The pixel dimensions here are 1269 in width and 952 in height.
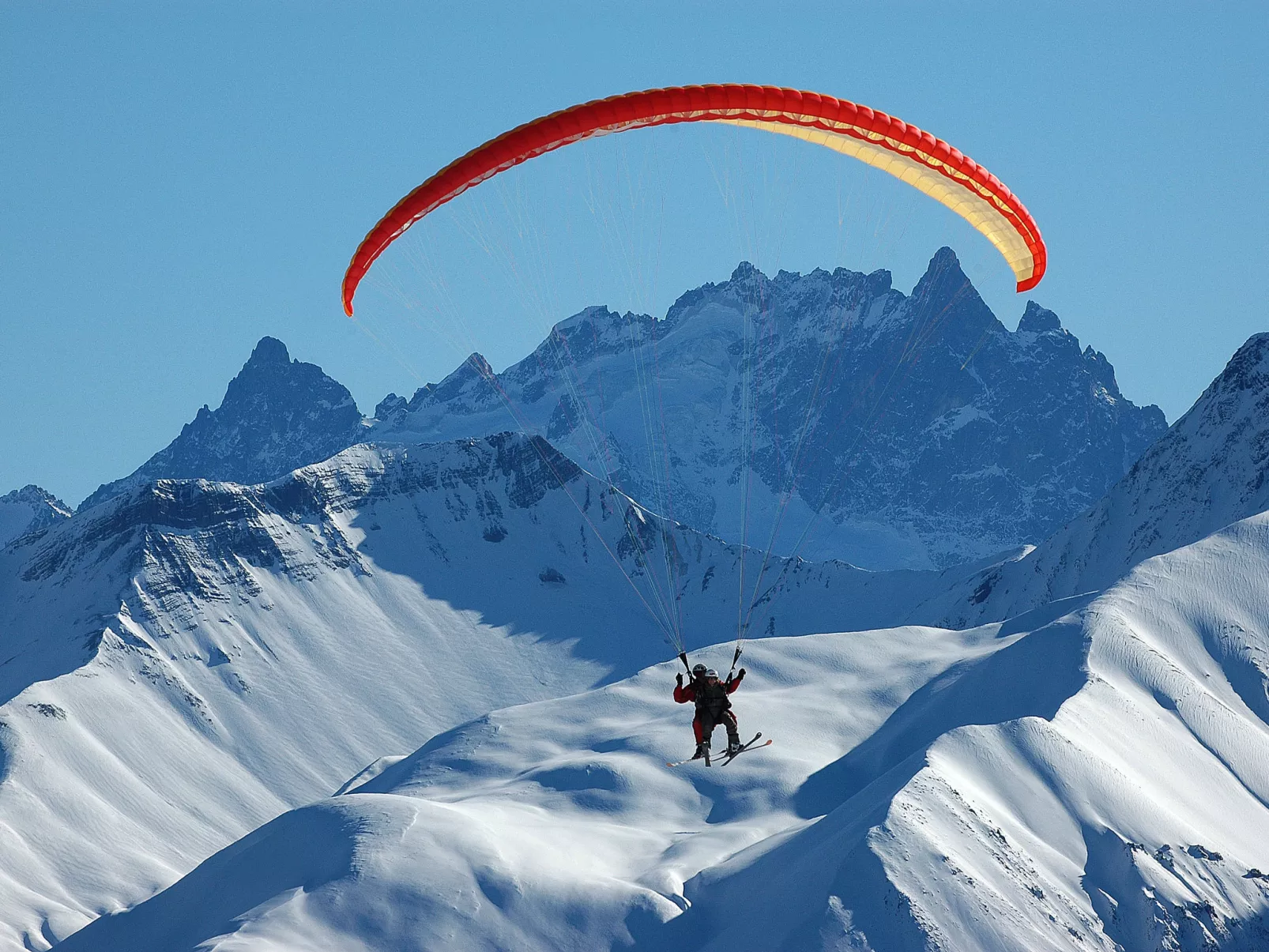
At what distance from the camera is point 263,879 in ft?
298

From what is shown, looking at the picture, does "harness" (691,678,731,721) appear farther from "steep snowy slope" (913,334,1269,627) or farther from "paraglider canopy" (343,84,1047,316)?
"steep snowy slope" (913,334,1269,627)

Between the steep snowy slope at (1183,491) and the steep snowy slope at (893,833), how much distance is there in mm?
49390

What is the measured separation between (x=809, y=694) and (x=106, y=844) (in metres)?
84.9

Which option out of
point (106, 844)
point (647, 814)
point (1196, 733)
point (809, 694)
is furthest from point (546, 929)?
point (106, 844)

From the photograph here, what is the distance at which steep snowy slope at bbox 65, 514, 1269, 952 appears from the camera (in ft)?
265

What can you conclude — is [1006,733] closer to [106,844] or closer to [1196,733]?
[1196,733]

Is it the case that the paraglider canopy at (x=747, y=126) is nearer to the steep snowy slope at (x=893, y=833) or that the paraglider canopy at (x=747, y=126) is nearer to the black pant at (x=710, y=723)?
the black pant at (x=710, y=723)

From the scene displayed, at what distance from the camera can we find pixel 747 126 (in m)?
31.7

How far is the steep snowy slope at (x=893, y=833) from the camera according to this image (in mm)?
80875

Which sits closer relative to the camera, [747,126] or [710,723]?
[710,723]

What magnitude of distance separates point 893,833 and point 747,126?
57.6 meters

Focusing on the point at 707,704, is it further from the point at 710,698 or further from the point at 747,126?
the point at 747,126

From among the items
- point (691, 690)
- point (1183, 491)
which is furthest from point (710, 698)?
point (1183, 491)

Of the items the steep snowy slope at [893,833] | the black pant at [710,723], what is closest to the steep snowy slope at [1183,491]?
the steep snowy slope at [893,833]
